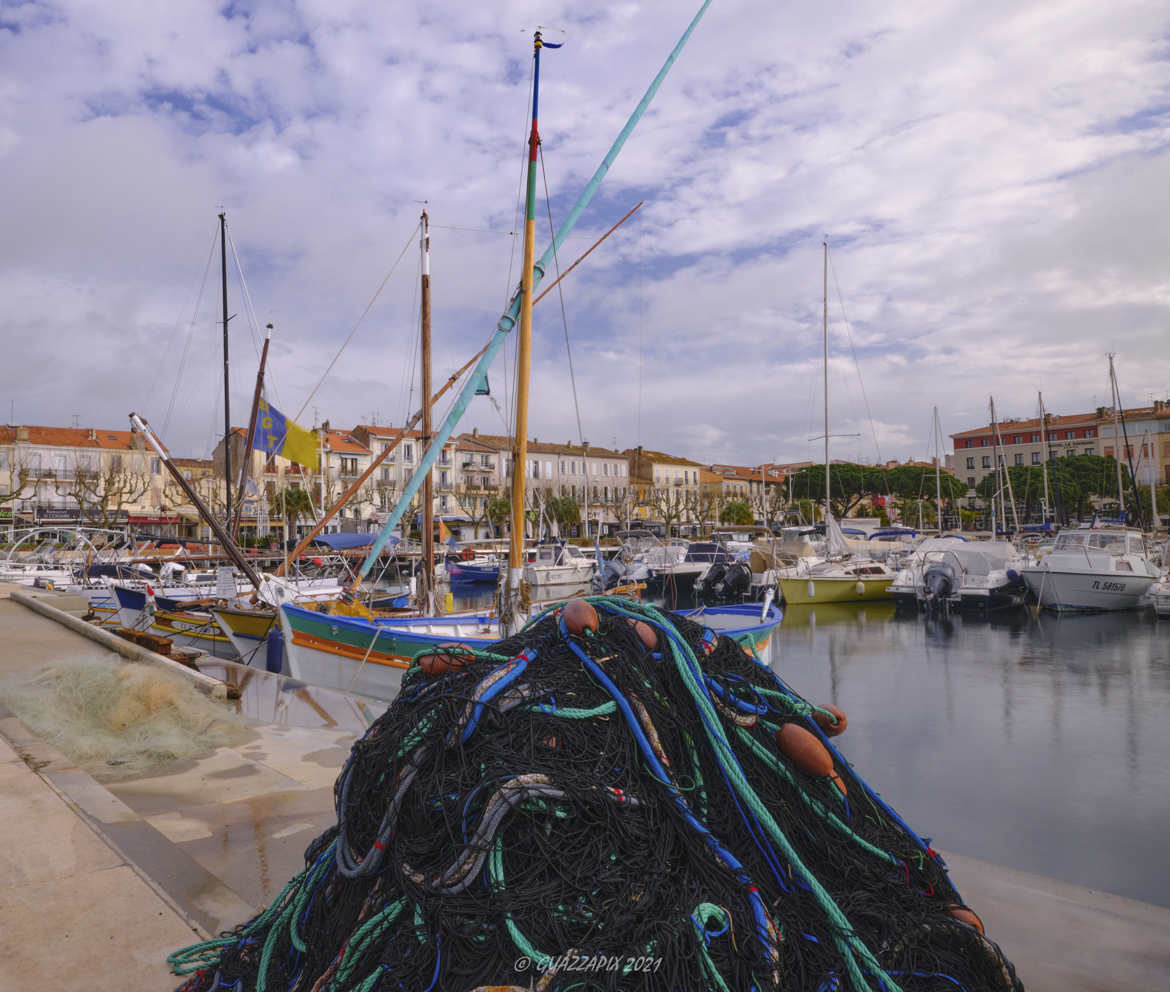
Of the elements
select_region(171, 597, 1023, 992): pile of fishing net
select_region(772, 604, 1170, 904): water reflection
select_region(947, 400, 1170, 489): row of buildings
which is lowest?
select_region(772, 604, 1170, 904): water reflection

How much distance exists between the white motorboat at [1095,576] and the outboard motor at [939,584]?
2218mm

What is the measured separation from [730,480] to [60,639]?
84395 mm

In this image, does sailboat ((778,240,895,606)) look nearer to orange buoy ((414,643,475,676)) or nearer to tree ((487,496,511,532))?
orange buoy ((414,643,475,676))

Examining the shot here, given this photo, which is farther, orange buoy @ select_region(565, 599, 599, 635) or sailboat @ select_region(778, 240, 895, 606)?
sailboat @ select_region(778, 240, 895, 606)

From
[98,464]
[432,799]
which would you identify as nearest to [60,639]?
[432,799]

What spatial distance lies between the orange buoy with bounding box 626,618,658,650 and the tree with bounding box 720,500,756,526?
7665cm

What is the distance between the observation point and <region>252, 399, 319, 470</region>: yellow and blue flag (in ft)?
50.9

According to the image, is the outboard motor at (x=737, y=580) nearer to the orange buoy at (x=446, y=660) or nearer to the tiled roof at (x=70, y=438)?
the orange buoy at (x=446, y=660)

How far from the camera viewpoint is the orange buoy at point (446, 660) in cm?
310

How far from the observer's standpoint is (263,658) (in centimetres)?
1570

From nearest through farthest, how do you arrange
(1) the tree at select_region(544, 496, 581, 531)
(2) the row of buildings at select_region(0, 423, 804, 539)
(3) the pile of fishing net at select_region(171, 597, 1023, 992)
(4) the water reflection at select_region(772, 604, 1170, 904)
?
1. (3) the pile of fishing net at select_region(171, 597, 1023, 992)
2. (4) the water reflection at select_region(772, 604, 1170, 904)
3. (2) the row of buildings at select_region(0, 423, 804, 539)
4. (1) the tree at select_region(544, 496, 581, 531)

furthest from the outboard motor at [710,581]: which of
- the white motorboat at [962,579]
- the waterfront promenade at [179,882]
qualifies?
the waterfront promenade at [179,882]

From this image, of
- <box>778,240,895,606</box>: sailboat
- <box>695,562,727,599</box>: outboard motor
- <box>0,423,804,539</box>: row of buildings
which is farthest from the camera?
<box>0,423,804,539</box>: row of buildings

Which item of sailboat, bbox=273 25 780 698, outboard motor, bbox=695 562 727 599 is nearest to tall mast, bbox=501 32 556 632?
sailboat, bbox=273 25 780 698
